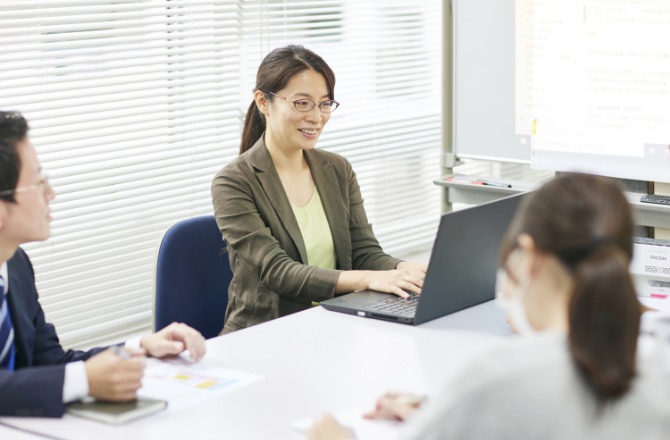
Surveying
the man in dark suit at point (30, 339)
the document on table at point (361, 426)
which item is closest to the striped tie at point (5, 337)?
the man in dark suit at point (30, 339)

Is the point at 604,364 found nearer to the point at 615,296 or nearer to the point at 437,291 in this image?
the point at 615,296

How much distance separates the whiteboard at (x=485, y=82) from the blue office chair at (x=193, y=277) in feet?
4.18

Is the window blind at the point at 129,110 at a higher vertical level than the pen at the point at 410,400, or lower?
higher

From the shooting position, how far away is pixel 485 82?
366 centimetres

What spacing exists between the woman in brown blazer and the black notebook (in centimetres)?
90

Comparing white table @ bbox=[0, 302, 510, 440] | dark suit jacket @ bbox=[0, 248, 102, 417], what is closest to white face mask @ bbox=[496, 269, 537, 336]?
white table @ bbox=[0, 302, 510, 440]

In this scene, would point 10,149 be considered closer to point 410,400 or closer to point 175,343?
point 175,343

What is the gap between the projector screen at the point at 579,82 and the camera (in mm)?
3207

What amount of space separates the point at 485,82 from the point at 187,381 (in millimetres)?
2070

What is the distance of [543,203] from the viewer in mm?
1203

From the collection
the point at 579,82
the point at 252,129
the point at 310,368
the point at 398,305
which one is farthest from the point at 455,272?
the point at 579,82

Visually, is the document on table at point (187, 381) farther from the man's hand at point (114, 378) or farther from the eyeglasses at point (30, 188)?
the eyeglasses at point (30, 188)

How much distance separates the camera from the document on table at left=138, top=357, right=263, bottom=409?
1876 millimetres

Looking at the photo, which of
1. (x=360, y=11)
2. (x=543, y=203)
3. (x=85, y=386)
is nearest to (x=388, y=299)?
(x=85, y=386)
